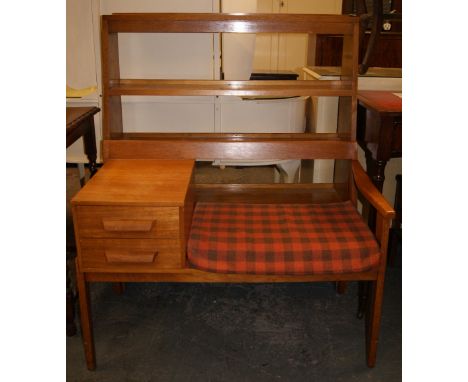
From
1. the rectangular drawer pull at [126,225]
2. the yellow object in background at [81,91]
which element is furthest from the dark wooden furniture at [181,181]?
the yellow object in background at [81,91]

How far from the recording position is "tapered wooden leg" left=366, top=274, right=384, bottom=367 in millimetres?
1556

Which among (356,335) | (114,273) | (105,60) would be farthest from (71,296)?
(356,335)

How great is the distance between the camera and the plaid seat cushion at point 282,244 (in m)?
1.48

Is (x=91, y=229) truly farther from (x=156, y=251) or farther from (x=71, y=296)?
A: (x=71, y=296)

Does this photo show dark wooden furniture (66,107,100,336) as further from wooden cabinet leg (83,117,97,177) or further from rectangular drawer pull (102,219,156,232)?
rectangular drawer pull (102,219,156,232)

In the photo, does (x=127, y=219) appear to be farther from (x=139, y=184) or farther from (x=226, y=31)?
(x=226, y=31)

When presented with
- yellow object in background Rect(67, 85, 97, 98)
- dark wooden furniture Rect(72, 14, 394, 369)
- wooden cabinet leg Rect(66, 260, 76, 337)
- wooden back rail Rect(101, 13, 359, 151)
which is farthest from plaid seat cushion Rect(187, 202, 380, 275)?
yellow object in background Rect(67, 85, 97, 98)

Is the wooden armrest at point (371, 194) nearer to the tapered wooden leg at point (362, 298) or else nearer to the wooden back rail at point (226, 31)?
the wooden back rail at point (226, 31)

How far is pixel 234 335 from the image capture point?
1.85 meters

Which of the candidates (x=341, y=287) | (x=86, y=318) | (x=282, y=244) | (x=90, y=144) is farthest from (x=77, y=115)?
(x=341, y=287)

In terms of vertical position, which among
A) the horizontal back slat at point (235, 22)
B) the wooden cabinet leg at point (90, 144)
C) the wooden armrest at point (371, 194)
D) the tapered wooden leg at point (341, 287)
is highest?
the horizontal back slat at point (235, 22)

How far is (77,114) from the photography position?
1987 millimetres

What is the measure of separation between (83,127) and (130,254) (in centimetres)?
80
